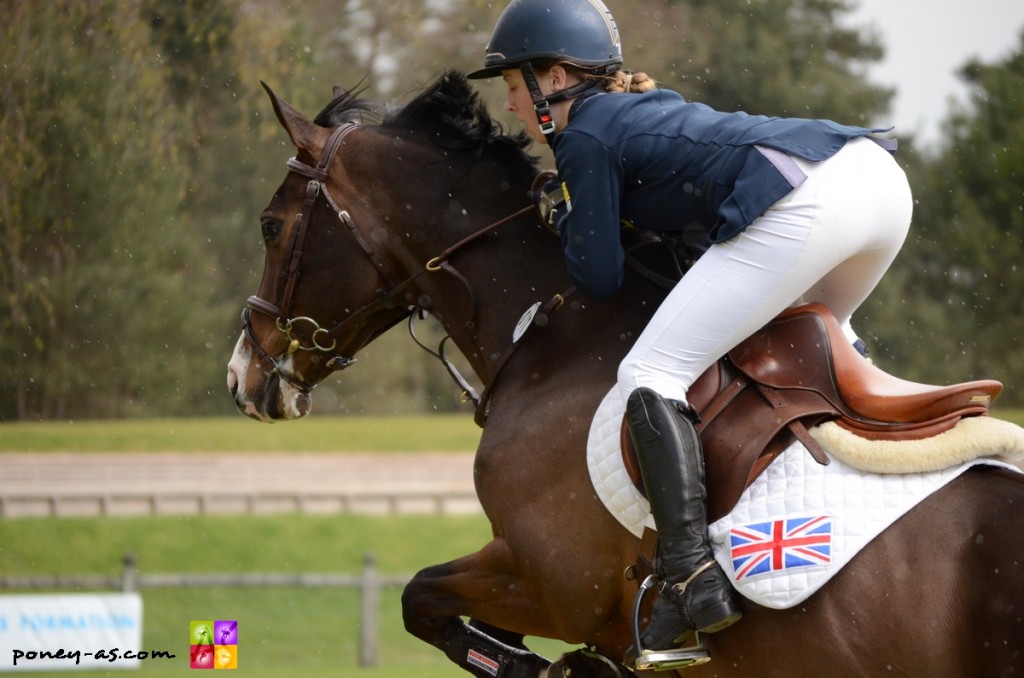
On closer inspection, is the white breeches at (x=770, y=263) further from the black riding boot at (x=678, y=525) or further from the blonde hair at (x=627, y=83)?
the blonde hair at (x=627, y=83)

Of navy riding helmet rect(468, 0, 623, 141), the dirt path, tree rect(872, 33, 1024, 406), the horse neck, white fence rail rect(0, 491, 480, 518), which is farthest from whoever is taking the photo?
tree rect(872, 33, 1024, 406)

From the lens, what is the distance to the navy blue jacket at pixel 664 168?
3553 millimetres

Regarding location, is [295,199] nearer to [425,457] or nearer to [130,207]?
[130,207]

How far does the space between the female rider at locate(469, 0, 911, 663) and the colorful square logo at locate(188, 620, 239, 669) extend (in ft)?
17.3

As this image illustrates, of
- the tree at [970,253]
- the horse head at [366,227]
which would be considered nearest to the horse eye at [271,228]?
the horse head at [366,227]

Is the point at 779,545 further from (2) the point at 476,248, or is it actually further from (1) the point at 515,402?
(2) the point at 476,248

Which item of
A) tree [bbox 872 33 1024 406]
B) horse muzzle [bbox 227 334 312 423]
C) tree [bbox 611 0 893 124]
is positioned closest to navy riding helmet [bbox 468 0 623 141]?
horse muzzle [bbox 227 334 312 423]

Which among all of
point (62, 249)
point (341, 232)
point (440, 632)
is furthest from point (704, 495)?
point (62, 249)

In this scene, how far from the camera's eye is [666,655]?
3508mm

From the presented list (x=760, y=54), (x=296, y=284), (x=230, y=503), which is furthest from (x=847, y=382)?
(x=760, y=54)

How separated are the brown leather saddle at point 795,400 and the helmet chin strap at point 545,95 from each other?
981 millimetres

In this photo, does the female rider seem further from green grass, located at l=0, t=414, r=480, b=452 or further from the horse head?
green grass, located at l=0, t=414, r=480, b=452

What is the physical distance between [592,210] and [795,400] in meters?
0.85

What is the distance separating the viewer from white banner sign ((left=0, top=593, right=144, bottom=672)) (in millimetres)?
9016
